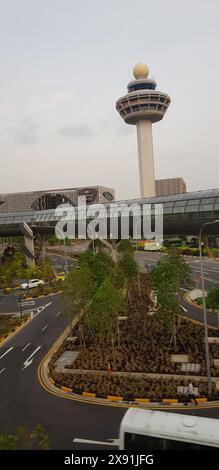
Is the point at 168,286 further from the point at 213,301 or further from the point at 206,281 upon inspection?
the point at 206,281

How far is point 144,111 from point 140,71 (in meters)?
14.0

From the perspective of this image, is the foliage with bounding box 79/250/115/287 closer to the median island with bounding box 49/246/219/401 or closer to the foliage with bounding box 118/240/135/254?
the median island with bounding box 49/246/219/401

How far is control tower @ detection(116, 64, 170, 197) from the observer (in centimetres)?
12225

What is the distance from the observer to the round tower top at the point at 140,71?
407ft

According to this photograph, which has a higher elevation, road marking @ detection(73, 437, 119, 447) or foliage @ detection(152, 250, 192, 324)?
foliage @ detection(152, 250, 192, 324)

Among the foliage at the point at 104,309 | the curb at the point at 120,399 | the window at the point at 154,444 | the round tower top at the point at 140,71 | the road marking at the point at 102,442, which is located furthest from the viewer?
the round tower top at the point at 140,71

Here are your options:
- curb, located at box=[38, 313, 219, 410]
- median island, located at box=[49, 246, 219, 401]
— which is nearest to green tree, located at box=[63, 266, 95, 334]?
median island, located at box=[49, 246, 219, 401]

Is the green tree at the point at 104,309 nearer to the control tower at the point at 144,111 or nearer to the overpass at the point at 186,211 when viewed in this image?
the overpass at the point at 186,211

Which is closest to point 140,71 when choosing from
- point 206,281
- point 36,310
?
point 206,281

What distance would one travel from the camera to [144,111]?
122562 mm

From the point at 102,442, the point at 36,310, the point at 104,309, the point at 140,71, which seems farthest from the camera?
the point at 140,71

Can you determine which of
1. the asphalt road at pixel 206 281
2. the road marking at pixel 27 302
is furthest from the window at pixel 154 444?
the road marking at pixel 27 302
